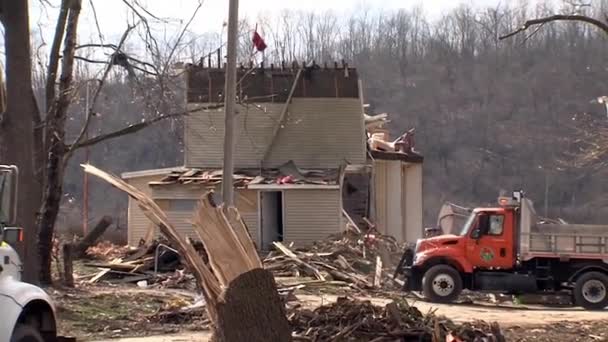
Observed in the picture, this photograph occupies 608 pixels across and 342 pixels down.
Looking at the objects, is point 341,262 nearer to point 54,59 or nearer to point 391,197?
point 54,59

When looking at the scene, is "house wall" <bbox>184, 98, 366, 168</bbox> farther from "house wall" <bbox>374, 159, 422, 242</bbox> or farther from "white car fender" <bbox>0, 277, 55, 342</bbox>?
"white car fender" <bbox>0, 277, 55, 342</bbox>

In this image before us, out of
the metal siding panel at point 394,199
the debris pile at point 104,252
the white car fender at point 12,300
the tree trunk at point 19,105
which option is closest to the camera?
the white car fender at point 12,300

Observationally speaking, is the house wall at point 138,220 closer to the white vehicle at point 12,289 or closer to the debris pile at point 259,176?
the debris pile at point 259,176

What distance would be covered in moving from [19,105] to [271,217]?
64.8ft

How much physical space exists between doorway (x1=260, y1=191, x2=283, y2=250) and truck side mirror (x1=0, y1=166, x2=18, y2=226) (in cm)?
2673

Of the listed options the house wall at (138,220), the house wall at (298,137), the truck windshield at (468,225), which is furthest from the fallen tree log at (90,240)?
the truck windshield at (468,225)

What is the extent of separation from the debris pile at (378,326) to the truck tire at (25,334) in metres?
4.66

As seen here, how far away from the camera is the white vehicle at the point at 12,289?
943 cm

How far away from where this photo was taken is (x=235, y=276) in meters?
11.6

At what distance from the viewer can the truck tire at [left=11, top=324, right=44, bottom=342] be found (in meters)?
9.64

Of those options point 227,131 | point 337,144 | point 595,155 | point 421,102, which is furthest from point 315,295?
point 421,102

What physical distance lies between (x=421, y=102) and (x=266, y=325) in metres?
90.5

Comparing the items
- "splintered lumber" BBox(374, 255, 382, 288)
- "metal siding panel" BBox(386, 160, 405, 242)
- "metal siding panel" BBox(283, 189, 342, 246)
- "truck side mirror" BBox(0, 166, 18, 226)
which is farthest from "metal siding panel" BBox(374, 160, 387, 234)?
"truck side mirror" BBox(0, 166, 18, 226)

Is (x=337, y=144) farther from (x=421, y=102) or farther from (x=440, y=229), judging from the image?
(x=421, y=102)
